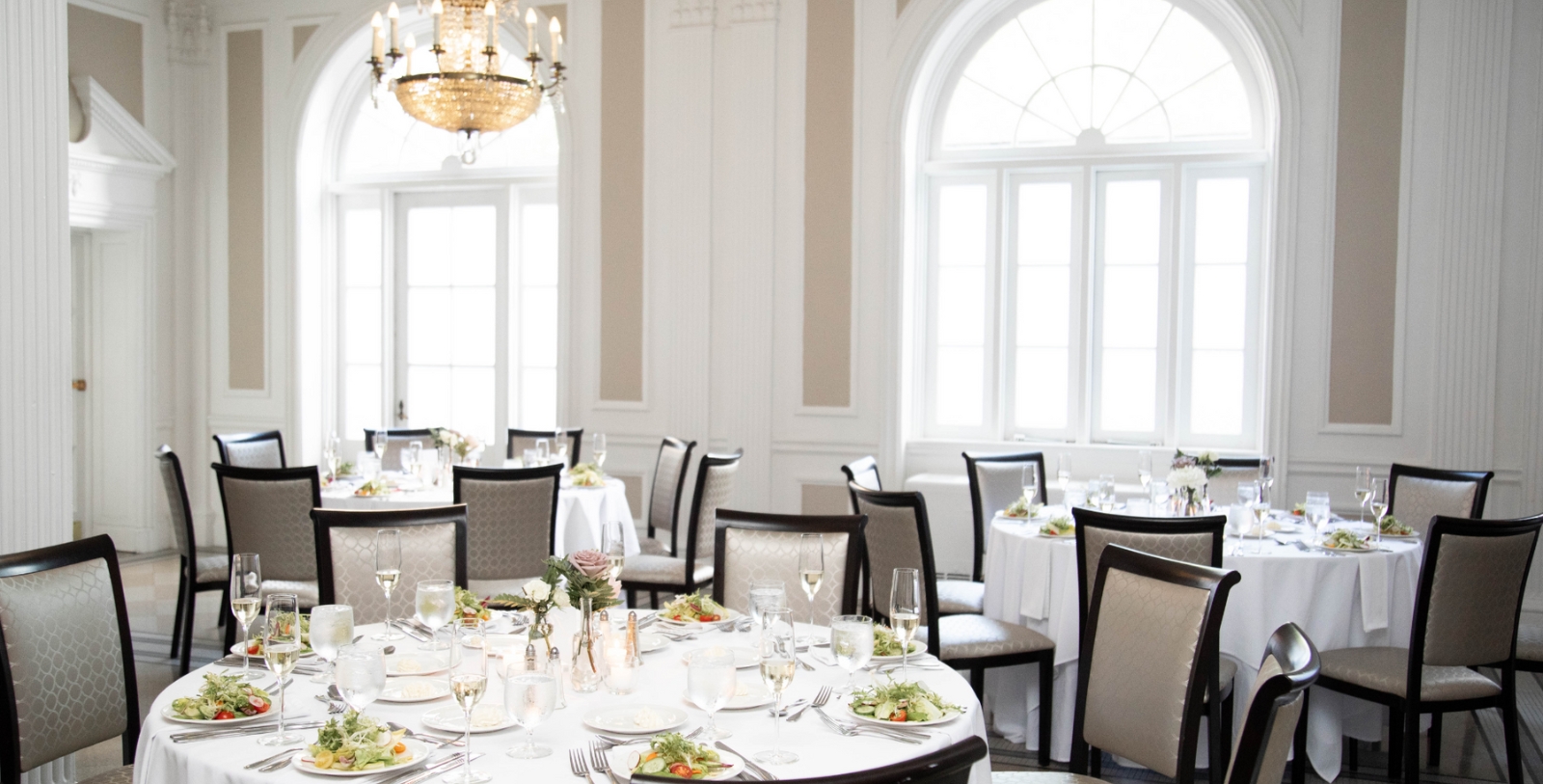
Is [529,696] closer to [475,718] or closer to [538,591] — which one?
[475,718]

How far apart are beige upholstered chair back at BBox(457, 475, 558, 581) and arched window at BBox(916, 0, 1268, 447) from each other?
122 inches

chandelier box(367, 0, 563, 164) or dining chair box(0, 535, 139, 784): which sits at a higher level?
chandelier box(367, 0, 563, 164)

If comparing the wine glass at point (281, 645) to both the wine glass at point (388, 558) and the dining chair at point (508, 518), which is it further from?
the dining chair at point (508, 518)

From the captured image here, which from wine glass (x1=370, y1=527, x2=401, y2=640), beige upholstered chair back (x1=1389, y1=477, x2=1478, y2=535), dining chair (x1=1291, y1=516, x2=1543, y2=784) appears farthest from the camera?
beige upholstered chair back (x1=1389, y1=477, x2=1478, y2=535)

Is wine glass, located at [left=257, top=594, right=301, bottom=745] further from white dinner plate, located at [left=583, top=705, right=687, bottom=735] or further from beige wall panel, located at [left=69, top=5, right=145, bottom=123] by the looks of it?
beige wall panel, located at [left=69, top=5, right=145, bottom=123]

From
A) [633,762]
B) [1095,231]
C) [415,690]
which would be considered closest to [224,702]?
[415,690]

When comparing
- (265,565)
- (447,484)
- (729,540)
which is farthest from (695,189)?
(729,540)

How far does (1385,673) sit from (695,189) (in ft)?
15.3

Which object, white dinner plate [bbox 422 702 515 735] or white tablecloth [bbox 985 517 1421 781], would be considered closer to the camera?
white dinner plate [bbox 422 702 515 735]

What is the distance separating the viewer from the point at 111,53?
7.72 meters

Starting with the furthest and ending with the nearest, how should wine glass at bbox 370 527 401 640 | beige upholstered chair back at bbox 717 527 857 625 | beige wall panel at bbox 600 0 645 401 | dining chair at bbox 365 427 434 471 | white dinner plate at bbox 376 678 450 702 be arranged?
beige wall panel at bbox 600 0 645 401, dining chair at bbox 365 427 434 471, beige upholstered chair back at bbox 717 527 857 625, wine glass at bbox 370 527 401 640, white dinner plate at bbox 376 678 450 702

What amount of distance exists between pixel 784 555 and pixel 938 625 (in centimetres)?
89

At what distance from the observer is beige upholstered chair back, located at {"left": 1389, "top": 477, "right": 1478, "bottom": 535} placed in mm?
4812

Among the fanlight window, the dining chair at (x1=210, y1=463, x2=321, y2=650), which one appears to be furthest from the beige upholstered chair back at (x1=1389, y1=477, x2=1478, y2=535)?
the dining chair at (x1=210, y1=463, x2=321, y2=650)
